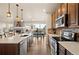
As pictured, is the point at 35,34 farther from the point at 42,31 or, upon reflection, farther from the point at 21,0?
the point at 21,0

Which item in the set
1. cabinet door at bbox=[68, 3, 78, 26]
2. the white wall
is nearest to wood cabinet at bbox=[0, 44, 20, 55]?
cabinet door at bbox=[68, 3, 78, 26]

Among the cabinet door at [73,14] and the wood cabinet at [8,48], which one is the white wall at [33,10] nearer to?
the cabinet door at [73,14]

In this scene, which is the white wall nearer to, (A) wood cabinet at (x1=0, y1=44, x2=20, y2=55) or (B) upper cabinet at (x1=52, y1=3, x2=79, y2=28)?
(B) upper cabinet at (x1=52, y1=3, x2=79, y2=28)

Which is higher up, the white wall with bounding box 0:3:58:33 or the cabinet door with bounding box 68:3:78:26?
the white wall with bounding box 0:3:58:33

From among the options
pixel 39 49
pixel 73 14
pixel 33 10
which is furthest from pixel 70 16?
pixel 33 10

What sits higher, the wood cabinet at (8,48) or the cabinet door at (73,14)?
the cabinet door at (73,14)

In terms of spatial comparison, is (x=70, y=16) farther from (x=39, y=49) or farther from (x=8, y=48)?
(x=39, y=49)

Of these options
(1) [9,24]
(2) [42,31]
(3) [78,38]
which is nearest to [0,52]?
(3) [78,38]

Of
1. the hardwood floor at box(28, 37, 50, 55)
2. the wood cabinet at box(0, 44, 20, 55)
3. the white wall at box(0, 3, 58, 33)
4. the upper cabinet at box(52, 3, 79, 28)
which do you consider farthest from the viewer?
the white wall at box(0, 3, 58, 33)

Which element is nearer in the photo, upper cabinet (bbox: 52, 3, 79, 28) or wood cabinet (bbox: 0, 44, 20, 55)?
upper cabinet (bbox: 52, 3, 79, 28)

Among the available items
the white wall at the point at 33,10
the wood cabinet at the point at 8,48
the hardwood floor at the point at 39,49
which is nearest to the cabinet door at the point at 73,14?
the wood cabinet at the point at 8,48
